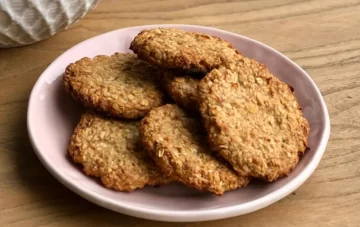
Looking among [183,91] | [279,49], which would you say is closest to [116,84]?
[183,91]

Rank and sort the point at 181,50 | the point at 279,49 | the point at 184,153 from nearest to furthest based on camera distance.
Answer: the point at 184,153 → the point at 181,50 → the point at 279,49

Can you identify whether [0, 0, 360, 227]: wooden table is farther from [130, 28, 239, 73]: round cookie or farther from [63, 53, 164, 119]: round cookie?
[130, 28, 239, 73]: round cookie

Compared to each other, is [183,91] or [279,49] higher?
[183,91]

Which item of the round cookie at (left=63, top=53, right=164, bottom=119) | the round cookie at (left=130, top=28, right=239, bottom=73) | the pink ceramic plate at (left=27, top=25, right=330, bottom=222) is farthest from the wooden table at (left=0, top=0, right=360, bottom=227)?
the round cookie at (left=130, top=28, right=239, bottom=73)

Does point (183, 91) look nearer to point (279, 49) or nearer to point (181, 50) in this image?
point (181, 50)

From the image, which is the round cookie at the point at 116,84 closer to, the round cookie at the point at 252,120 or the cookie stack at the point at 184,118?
the cookie stack at the point at 184,118

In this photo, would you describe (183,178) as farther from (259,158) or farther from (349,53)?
(349,53)
